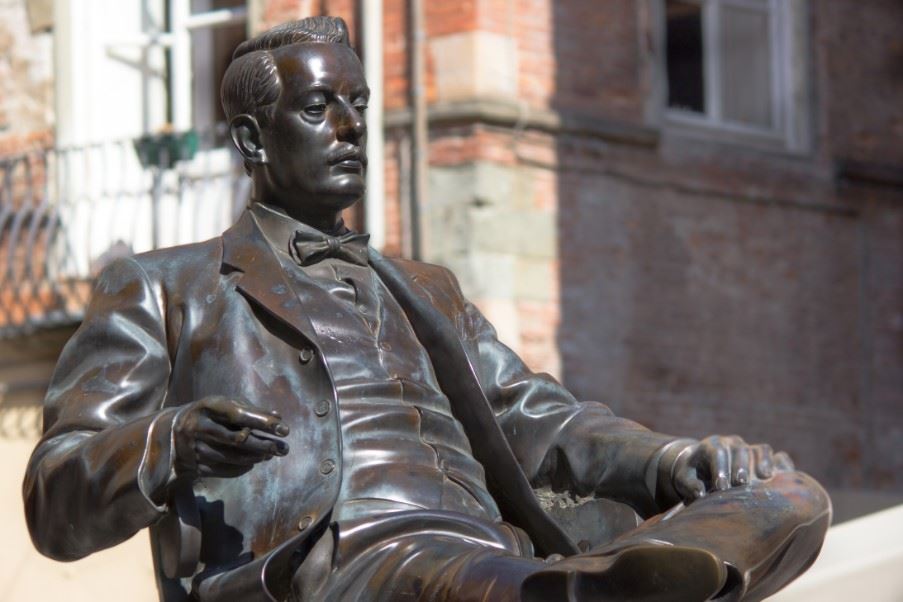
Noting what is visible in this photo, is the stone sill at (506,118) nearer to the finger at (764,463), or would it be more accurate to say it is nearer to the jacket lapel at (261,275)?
the jacket lapel at (261,275)

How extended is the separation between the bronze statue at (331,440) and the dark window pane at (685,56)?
8314 mm

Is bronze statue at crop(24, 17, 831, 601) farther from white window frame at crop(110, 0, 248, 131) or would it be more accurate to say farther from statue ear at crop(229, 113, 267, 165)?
white window frame at crop(110, 0, 248, 131)

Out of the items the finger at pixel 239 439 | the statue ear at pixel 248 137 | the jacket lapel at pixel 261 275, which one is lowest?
the finger at pixel 239 439

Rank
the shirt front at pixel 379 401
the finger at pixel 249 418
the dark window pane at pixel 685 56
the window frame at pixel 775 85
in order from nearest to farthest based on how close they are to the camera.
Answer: the finger at pixel 249 418 → the shirt front at pixel 379 401 → the dark window pane at pixel 685 56 → the window frame at pixel 775 85

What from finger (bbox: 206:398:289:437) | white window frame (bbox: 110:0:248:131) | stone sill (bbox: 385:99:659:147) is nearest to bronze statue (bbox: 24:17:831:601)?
finger (bbox: 206:398:289:437)

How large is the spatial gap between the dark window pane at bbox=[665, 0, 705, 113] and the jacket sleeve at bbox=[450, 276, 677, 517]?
8320 millimetres

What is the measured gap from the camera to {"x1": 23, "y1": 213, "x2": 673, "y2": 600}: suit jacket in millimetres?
4648

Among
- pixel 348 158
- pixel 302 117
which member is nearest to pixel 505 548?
pixel 348 158

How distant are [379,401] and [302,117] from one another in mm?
574

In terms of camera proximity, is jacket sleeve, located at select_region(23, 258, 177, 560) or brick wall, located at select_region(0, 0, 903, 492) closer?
jacket sleeve, located at select_region(23, 258, 177, 560)

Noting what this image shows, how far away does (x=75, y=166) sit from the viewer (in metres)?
13.7

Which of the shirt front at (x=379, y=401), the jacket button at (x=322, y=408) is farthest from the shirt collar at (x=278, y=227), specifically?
the jacket button at (x=322, y=408)

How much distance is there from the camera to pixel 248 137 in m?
5.13

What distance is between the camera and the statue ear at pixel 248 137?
16.8ft
